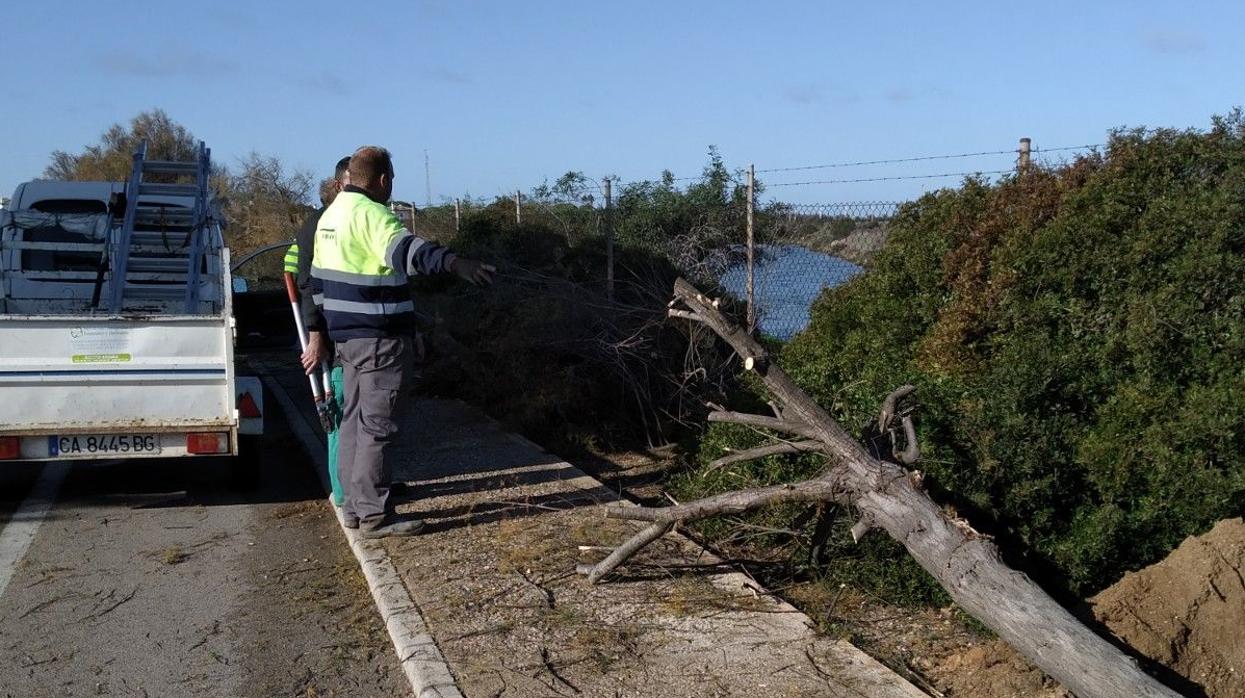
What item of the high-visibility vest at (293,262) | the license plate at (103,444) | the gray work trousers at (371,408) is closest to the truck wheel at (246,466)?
the license plate at (103,444)

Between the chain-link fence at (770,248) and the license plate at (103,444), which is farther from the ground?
the chain-link fence at (770,248)

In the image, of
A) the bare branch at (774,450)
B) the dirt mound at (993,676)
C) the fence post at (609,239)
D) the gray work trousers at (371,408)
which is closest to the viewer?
the dirt mound at (993,676)

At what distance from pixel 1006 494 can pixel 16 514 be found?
6064 mm

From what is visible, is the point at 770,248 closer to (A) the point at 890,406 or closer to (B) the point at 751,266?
(B) the point at 751,266

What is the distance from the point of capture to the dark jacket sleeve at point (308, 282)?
6.83m

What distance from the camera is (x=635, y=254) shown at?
11398mm

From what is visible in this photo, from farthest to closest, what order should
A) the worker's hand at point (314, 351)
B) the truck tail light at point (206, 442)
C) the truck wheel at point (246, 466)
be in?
the truck wheel at point (246, 466) < the truck tail light at point (206, 442) < the worker's hand at point (314, 351)

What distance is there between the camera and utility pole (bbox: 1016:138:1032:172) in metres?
7.37

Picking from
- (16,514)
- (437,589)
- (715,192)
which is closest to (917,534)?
(437,589)

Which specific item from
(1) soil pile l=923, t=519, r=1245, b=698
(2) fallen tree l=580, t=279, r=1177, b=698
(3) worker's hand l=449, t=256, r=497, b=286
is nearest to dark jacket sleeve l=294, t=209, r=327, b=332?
(3) worker's hand l=449, t=256, r=497, b=286

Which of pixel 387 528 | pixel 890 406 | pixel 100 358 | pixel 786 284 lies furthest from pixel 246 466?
pixel 890 406

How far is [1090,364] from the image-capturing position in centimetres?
605

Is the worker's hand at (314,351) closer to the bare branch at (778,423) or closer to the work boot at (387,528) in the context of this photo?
the work boot at (387,528)

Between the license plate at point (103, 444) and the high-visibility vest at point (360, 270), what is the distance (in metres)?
1.91
